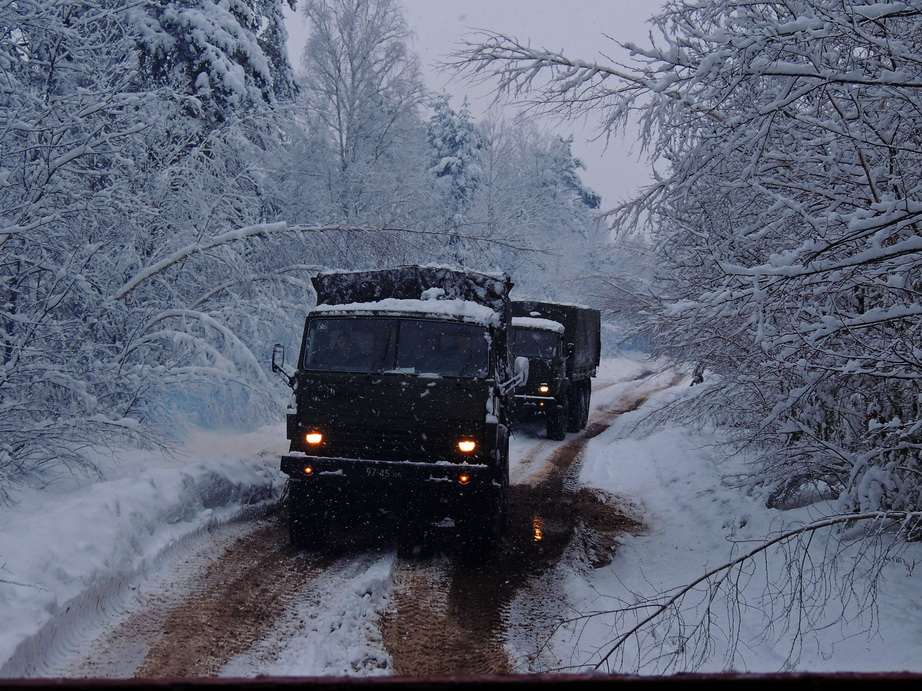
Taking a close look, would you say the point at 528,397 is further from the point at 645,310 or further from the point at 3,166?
the point at 3,166

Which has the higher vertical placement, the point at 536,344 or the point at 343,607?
the point at 536,344

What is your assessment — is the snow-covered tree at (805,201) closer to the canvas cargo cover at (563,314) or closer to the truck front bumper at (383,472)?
the truck front bumper at (383,472)

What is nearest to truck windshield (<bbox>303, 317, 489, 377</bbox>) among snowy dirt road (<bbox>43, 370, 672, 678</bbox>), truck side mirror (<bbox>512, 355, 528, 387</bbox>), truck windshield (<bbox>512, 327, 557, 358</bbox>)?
truck side mirror (<bbox>512, 355, 528, 387</bbox>)

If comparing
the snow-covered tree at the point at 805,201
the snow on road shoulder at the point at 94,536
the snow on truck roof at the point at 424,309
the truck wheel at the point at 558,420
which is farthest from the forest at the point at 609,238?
the truck wheel at the point at 558,420

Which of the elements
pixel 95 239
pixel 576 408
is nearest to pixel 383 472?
pixel 95 239

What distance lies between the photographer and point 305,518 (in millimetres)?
6836

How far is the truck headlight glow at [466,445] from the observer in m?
6.64

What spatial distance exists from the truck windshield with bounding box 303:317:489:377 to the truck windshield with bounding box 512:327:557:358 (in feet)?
26.4

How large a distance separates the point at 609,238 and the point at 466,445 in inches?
139

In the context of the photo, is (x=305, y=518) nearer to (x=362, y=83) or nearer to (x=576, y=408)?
(x=576, y=408)

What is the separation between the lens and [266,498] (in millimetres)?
8852

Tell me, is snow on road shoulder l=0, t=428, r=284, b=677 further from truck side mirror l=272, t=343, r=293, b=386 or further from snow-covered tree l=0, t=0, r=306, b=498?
truck side mirror l=272, t=343, r=293, b=386

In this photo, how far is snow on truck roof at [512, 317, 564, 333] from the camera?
1541cm

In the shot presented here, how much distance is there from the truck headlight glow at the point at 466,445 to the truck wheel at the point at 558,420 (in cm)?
846
